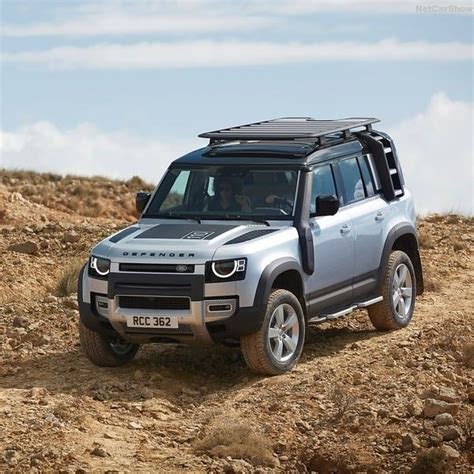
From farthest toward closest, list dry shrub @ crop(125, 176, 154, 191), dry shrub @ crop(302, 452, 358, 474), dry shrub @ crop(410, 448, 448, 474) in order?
dry shrub @ crop(125, 176, 154, 191), dry shrub @ crop(302, 452, 358, 474), dry shrub @ crop(410, 448, 448, 474)

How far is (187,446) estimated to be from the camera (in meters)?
11.1

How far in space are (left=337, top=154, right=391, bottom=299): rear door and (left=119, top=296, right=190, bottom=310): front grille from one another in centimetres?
233

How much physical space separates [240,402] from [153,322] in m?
1.02

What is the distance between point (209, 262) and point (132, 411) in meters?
1.40

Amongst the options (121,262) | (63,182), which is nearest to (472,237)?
(121,262)

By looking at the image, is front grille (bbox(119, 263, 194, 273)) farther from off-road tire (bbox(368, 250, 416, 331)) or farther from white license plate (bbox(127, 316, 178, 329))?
off-road tire (bbox(368, 250, 416, 331))

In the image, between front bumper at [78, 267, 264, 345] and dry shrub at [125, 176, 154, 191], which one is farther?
dry shrub at [125, 176, 154, 191]

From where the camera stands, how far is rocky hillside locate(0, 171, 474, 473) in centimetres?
1067

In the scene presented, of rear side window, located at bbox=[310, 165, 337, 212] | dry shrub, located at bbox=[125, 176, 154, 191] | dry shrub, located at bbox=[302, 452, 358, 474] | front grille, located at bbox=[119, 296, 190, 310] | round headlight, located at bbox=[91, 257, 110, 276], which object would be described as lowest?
dry shrub, located at bbox=[125, 176, 154, 191]

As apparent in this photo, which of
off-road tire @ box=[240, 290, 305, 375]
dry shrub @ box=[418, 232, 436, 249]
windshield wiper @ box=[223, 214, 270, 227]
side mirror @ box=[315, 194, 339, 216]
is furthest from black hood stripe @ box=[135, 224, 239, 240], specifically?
dry shrub @ box=[418, 232, 436, 249]

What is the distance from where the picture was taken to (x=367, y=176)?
14.6 m

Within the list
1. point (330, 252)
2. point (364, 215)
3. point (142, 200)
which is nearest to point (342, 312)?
point (330, 252)

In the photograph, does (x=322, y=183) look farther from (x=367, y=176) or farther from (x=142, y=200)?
(x=142, y=200)

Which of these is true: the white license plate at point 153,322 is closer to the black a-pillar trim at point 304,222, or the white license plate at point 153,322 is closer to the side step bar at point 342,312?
the black a-pillar trim at point 304,222
